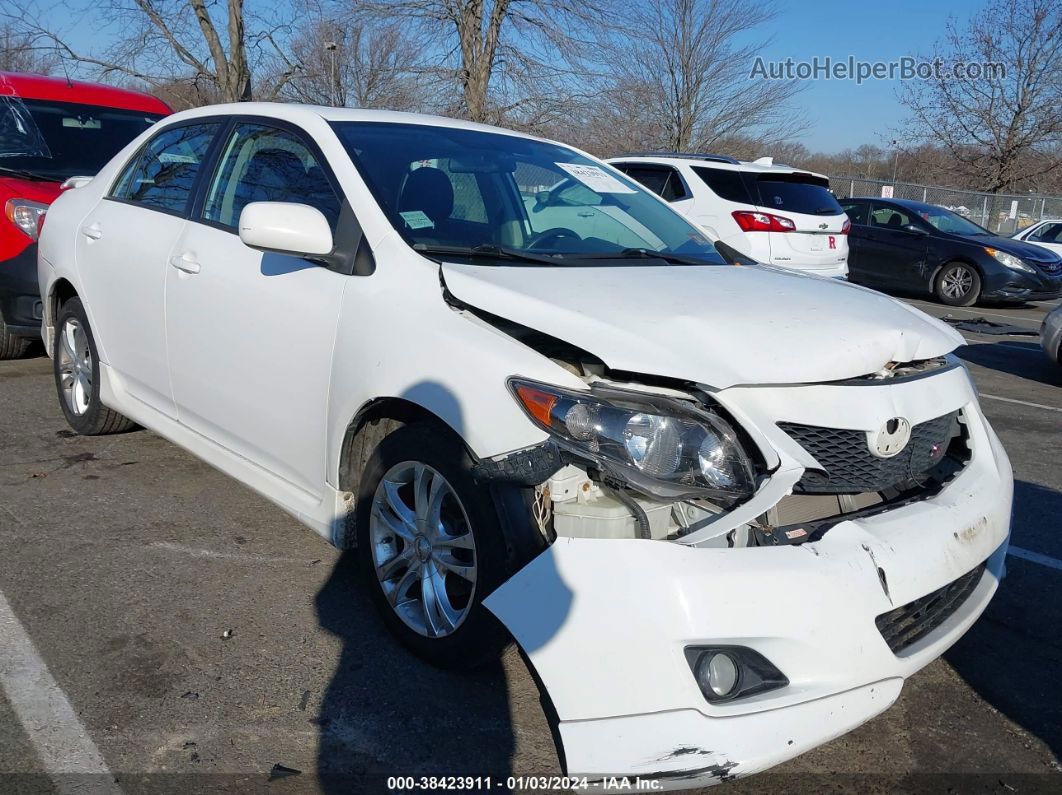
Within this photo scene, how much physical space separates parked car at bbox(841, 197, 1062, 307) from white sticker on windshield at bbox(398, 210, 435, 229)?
12.7 m

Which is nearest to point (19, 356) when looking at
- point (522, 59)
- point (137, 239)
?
point (137, 239)

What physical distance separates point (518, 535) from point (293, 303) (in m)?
1.32

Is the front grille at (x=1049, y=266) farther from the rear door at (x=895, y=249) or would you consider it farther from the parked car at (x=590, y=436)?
the parked car at (x=590, y=436)

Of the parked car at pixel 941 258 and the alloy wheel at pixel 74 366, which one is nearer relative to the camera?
the alloy wheel at pixel 74 366

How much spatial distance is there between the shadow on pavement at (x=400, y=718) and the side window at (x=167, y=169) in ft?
6.88

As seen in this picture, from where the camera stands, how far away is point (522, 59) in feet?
59.8

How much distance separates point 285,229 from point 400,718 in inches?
60.9

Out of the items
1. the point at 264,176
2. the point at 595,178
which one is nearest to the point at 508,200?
the point at 595,178

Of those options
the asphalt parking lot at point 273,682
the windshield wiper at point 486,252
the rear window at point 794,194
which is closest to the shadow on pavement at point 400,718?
the asphalt parking lot at point 273,682

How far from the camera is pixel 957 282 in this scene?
1398 centimetres

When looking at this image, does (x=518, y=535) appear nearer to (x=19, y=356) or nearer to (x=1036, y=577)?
(x=1036, y=577)

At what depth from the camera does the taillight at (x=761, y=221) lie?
32.0ft

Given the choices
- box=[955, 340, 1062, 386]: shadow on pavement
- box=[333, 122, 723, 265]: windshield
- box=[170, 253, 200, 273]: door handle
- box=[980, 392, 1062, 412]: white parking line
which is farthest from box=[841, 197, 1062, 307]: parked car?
box=[170, 253, 200, 273]: door handle

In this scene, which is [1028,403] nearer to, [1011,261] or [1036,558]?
[1036,558]
